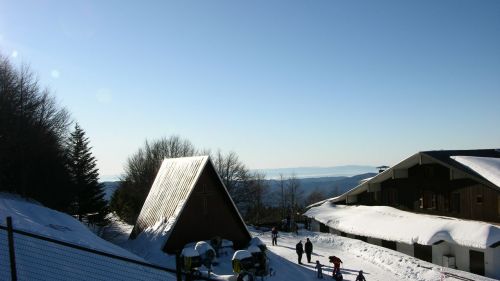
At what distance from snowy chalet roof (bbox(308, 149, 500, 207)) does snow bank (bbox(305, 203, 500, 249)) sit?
265 cm

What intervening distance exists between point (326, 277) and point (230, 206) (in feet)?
23.6

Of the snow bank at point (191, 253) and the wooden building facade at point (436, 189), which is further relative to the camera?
the wooden building facade at point (436, 189)

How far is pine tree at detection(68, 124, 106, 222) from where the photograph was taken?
41.9m

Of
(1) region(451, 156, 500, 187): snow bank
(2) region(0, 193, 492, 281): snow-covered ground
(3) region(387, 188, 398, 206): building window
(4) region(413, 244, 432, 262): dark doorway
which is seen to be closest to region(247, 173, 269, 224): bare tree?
(2) region(0, 193, 492, 281): snow-covered ground

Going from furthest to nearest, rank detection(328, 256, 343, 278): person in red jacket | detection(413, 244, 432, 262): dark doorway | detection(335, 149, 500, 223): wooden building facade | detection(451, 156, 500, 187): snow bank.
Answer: detection(413, 244, 432, 262): dark doorway
detection(335, 149, 500, 223): wooden building facade
detection(451, 156, 500, 187): snow bank
detection(328, 256, 343, 278): person in red jacket

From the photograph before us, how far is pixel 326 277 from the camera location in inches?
835

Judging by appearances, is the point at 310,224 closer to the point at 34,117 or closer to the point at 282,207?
the point at 34,117

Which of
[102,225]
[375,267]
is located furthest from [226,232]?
[102,225]

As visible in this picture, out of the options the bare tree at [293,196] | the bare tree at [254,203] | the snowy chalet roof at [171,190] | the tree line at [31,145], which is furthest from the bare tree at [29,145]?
the bare tree at [293,196]

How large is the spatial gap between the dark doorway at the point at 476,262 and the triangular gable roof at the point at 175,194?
1282 cm

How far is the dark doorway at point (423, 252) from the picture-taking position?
27938 millimetres

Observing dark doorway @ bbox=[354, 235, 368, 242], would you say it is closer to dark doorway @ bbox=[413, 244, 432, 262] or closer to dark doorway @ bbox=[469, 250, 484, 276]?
dark doorway @ bbox=[413, 244, 432, 262]

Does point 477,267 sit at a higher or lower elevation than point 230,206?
lower

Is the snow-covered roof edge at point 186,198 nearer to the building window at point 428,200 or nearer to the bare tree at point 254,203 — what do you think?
the building window at point 428,200
